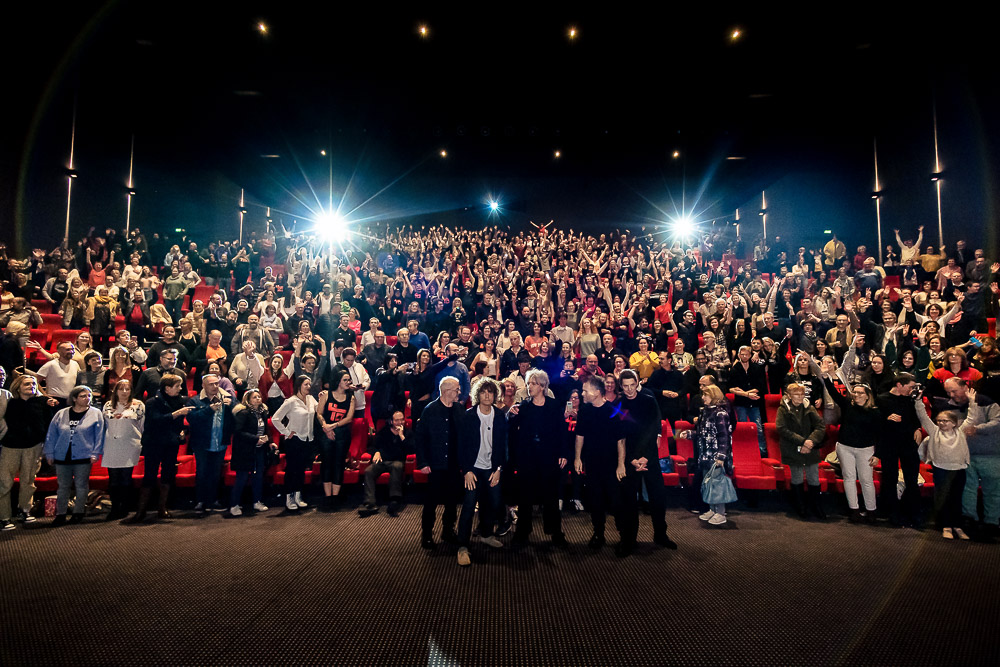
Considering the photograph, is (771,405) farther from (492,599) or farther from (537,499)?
(492,599)

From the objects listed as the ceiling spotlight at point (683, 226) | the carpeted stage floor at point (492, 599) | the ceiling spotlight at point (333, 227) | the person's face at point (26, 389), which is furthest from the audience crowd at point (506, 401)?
the ceiling spotlight at point (333, 227)

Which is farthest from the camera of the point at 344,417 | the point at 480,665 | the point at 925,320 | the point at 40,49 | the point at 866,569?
the point at 40,49

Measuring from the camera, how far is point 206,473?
18.2 feet

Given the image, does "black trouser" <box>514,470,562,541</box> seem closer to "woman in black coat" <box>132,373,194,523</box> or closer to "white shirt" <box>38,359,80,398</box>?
"woman in black coat" <box>132,373,194,523</box>

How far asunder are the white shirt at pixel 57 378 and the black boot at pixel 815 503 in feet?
31.5

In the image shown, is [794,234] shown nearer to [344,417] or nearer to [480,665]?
[344,417]

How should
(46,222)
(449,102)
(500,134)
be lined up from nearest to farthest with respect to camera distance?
1. (46,222)
2. (449,102)
3. (500,134)

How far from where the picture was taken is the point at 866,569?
12.7 ft

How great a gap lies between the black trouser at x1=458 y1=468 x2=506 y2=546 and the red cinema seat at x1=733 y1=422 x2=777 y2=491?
315 centimetres

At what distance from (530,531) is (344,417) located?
2868mm

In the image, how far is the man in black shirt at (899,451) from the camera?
5.07 meters

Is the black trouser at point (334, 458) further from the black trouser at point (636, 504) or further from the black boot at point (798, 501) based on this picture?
the black boot at point (798, 501)

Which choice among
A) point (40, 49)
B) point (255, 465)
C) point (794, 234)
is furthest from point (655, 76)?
point (40, 49)

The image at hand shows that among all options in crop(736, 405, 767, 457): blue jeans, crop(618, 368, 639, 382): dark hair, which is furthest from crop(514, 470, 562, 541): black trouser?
crop(736, 405, 767, 457): blue jeans
